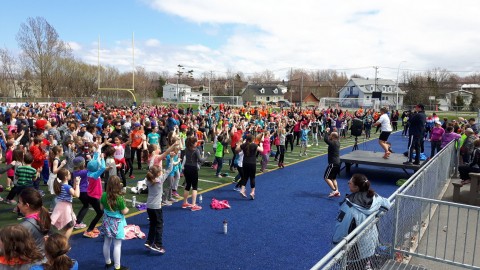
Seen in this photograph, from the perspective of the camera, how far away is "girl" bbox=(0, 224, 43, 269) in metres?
3.10

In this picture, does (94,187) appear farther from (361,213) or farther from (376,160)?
(376,160)

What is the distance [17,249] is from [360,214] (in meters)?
3.69

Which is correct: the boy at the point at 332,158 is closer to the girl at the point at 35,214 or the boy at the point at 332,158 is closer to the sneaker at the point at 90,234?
the sneaker at the point at 90,234

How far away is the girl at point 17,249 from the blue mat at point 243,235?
2.72m

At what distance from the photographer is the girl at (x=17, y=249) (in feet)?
10.2

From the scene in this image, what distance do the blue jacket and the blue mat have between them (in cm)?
191

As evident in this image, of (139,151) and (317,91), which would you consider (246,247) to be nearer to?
(139,151)

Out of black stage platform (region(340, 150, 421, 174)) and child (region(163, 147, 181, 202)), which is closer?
child (region(163, 147, 181, 202))

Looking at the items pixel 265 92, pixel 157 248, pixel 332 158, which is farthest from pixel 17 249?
pixel 265 92

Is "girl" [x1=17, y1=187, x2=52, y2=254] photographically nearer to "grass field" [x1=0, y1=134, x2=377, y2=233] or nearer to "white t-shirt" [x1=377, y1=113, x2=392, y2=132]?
"grass field" [x1=0, y1=134, x2=377, y2=233]

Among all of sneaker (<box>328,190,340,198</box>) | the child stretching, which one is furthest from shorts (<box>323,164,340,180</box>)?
the child stretching

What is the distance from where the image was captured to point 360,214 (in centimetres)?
439

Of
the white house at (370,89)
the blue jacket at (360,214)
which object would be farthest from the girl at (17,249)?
the white house at (370,89)

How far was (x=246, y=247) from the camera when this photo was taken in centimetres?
671
